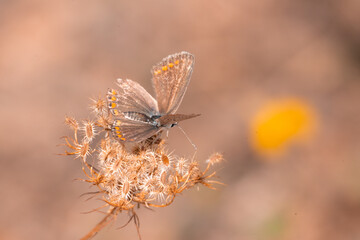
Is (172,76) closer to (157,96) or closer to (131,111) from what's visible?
(157,96)

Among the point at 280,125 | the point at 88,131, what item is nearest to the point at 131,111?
Result: the point at 88,131

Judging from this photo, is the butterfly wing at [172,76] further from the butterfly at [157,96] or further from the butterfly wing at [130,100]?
the butterfly wing at [130,100]

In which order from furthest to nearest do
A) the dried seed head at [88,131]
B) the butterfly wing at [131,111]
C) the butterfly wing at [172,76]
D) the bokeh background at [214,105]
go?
the bokeh background at [214,105]
the butterfly wing at [172,76]
the dried seed head at [88,131]
the butterfly wing at [131,111]

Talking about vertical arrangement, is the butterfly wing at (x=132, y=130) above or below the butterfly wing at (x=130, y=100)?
below

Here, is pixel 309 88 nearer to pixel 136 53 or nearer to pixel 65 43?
pixel 136 53

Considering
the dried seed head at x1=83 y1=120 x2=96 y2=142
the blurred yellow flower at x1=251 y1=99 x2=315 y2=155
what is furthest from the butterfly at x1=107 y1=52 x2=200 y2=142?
the blurred yellow flower at x1=251 y1=99 x2=315 y2=155

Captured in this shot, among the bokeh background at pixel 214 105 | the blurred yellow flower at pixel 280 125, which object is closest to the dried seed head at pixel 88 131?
the bokeh background at pixel 214 105

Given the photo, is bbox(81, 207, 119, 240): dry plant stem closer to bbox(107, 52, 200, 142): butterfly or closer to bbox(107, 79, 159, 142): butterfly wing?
bbox(107, 79, 159, 142): butterfly wing

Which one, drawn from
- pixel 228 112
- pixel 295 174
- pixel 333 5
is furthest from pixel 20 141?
pixel 333 5
